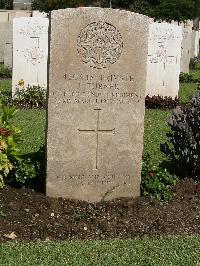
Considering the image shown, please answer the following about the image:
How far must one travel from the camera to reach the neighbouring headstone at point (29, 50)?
524 inches

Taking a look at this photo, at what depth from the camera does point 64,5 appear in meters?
40.6

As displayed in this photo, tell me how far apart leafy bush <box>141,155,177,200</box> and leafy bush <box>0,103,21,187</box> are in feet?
4.41

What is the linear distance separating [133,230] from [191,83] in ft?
47.1

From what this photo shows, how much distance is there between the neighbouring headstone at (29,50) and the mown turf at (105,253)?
Result: 27.3 ft

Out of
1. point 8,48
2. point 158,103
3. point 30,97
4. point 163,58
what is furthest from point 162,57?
point 8,48

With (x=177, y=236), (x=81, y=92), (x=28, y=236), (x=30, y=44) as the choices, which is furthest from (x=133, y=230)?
(x=30, y=44)

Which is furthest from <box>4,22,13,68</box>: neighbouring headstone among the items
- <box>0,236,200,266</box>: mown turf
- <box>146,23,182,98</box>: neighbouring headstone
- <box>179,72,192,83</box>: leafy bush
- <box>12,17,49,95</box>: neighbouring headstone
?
<box>0,236,200,266</box>: mown turf

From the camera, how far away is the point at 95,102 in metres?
6.47

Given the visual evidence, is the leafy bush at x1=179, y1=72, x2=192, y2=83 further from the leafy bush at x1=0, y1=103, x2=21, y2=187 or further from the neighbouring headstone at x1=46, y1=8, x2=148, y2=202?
the leafy bush at x1=0, y1=103, x2=21, y2=187

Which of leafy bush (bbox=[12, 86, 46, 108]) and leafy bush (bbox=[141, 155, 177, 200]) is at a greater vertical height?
leafy bush (bbox=[12, 86, 46, 108])

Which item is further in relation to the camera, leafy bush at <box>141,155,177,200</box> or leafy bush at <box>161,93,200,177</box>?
leafy bush at <box>161,93,200,177</box>

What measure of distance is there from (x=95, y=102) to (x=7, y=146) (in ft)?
3.17

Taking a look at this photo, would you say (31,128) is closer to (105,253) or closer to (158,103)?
(158,103)

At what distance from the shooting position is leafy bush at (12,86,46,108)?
13.7 meters
